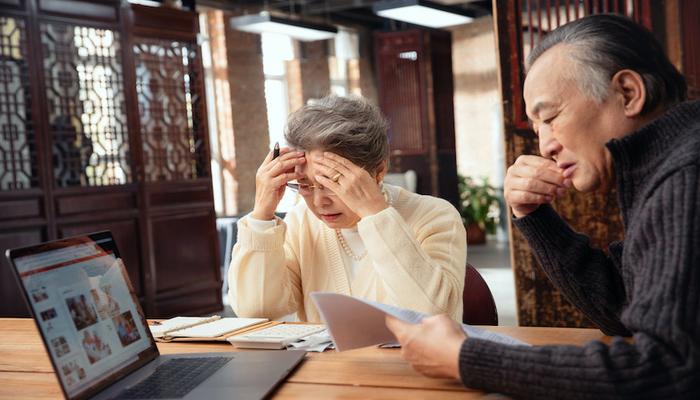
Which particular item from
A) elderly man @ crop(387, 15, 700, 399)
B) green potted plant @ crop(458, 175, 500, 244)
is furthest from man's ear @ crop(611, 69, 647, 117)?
green potted plant @ crop(458, 175, 500, 244)

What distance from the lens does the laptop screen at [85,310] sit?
127 centimetres

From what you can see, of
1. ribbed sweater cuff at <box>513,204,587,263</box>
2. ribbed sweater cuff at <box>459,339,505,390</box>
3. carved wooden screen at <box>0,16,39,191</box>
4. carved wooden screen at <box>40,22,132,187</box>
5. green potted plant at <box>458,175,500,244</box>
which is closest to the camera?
ribbed sweater cuff at <box>459,339,505,390</box>

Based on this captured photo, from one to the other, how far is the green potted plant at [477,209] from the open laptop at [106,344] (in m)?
9.31

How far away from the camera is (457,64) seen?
500 inches

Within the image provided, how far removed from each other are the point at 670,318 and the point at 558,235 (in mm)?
520

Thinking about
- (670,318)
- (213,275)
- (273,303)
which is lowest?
(213,275)

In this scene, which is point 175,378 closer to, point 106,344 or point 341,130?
point 106,344

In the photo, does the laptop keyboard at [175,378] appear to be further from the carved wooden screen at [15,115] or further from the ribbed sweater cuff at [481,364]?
the carved wooden screen at [15,115]

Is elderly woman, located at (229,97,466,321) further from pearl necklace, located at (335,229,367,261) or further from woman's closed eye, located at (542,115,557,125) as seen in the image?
woman's closed eye, located at (542,115,557,125)

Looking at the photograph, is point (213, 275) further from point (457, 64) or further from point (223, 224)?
point (457, 64)

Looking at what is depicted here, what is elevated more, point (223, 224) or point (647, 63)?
point (647, 63)

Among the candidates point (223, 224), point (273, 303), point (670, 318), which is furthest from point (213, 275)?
point (670, 318)

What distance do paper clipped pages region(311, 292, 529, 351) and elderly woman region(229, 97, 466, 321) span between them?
0.41 meters

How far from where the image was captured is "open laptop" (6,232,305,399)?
1277 millimetres
